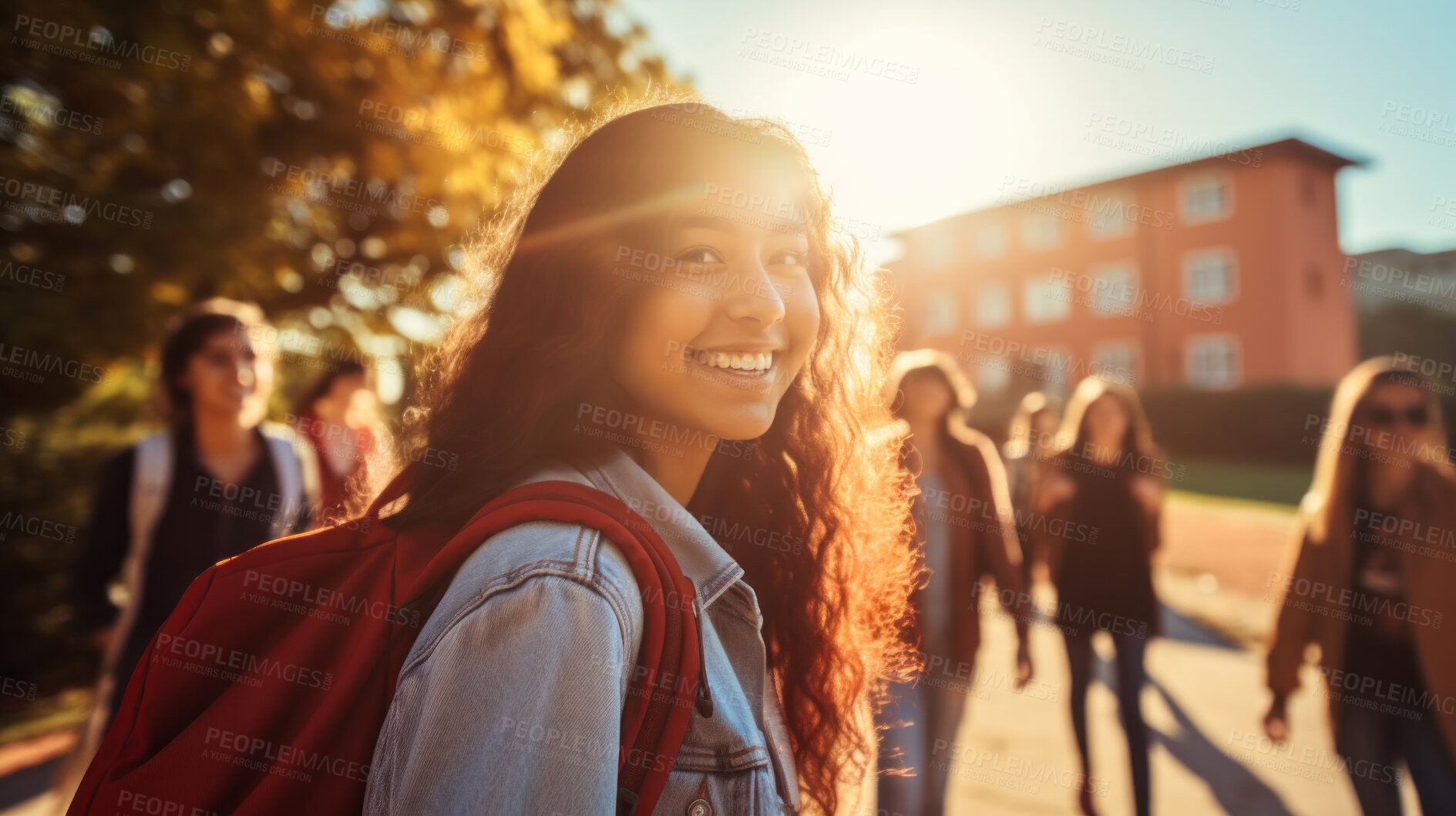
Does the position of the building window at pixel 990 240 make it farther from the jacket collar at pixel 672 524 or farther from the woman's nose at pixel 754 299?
the jacket collar at pixel 672 524

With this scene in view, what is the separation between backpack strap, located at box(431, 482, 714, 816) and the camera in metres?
1.07

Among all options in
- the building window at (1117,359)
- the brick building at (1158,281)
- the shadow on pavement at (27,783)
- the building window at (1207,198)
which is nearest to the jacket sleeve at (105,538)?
the shadow on pavement at (27,783)

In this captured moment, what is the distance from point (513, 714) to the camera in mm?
911

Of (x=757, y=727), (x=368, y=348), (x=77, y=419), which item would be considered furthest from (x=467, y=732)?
(x=368, y=348)

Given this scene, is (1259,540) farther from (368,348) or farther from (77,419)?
(77,419)

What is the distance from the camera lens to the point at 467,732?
914mm

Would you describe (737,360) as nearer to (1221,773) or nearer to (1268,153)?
(1221,773)

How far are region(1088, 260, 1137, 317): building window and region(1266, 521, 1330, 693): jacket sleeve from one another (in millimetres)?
34415

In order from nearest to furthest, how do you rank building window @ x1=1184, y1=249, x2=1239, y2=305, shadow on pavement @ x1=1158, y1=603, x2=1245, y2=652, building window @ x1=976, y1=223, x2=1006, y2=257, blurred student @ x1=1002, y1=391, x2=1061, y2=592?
blurred student @ x1=1002, y1=391, x2=1061, y2=592, shadow on pavement @ x1=1158, y1=603, x2=1245, y2=652, building window @ x1=1184, y1=249, x2=1239, y2=305, building window @ x1=976, y1=223, x2=1006, y2=257

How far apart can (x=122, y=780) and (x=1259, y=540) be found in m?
16.7

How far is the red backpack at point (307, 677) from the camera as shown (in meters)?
1.01

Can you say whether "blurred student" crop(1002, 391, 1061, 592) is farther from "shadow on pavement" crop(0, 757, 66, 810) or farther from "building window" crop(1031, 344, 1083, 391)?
"building window" crop(1031, 344, 1083, 391)

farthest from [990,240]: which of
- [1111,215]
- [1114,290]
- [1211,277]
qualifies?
[1211,277]

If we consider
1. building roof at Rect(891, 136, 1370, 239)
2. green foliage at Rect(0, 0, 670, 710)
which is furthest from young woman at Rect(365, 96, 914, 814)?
building roof at Rect(891, 136, 1370, 239)
